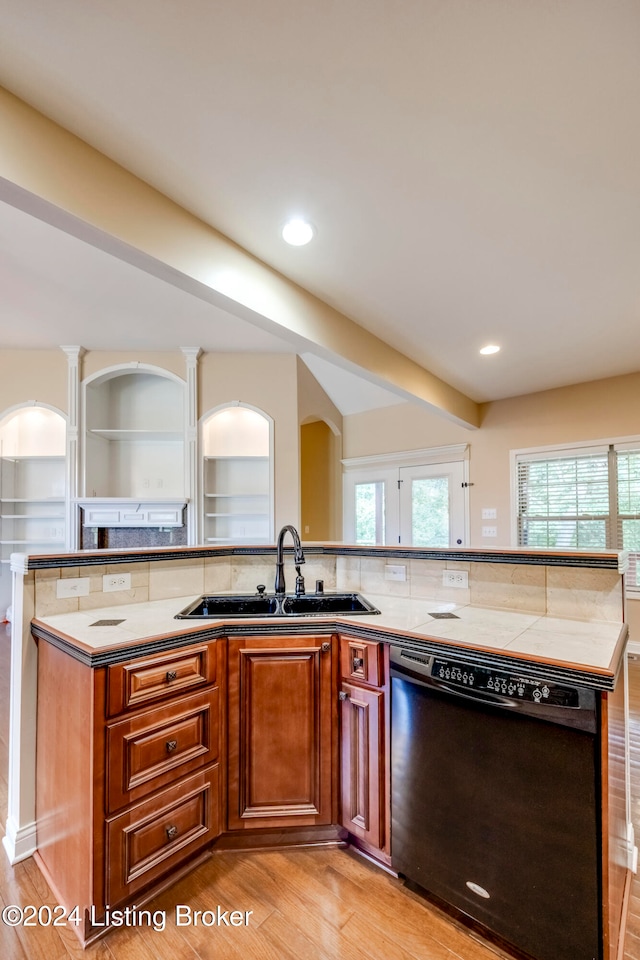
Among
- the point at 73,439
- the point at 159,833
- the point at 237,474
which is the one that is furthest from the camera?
the point at 237,474

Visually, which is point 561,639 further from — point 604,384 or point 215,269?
point 604,384

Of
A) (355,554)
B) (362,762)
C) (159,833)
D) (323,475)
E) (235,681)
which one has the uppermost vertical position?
(323,475)

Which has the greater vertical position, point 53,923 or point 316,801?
point 316,801

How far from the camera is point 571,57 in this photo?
4.04ft

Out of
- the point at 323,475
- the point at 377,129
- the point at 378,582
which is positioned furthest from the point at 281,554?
the point at 323,475

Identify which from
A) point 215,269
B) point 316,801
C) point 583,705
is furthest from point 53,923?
point 215,269

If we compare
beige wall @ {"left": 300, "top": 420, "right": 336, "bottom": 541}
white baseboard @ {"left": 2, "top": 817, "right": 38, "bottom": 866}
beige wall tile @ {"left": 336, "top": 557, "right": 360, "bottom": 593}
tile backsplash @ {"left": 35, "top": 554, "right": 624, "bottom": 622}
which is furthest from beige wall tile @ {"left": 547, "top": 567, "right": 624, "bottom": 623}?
beige wall @ {"left": 300, "top": 420, "right": 336, "bottom": 541}

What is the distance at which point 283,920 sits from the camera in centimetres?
138

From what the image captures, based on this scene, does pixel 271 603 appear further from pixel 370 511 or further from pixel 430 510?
pixel 370 511

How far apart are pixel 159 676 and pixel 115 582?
2.13 feet

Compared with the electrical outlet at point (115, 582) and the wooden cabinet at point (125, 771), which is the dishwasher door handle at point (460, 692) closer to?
the wooden cabinet at point (125, 771)

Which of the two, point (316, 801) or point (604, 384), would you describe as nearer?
point (316, 801)

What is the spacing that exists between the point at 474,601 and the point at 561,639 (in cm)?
51

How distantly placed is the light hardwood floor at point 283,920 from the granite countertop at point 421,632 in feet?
2.81
